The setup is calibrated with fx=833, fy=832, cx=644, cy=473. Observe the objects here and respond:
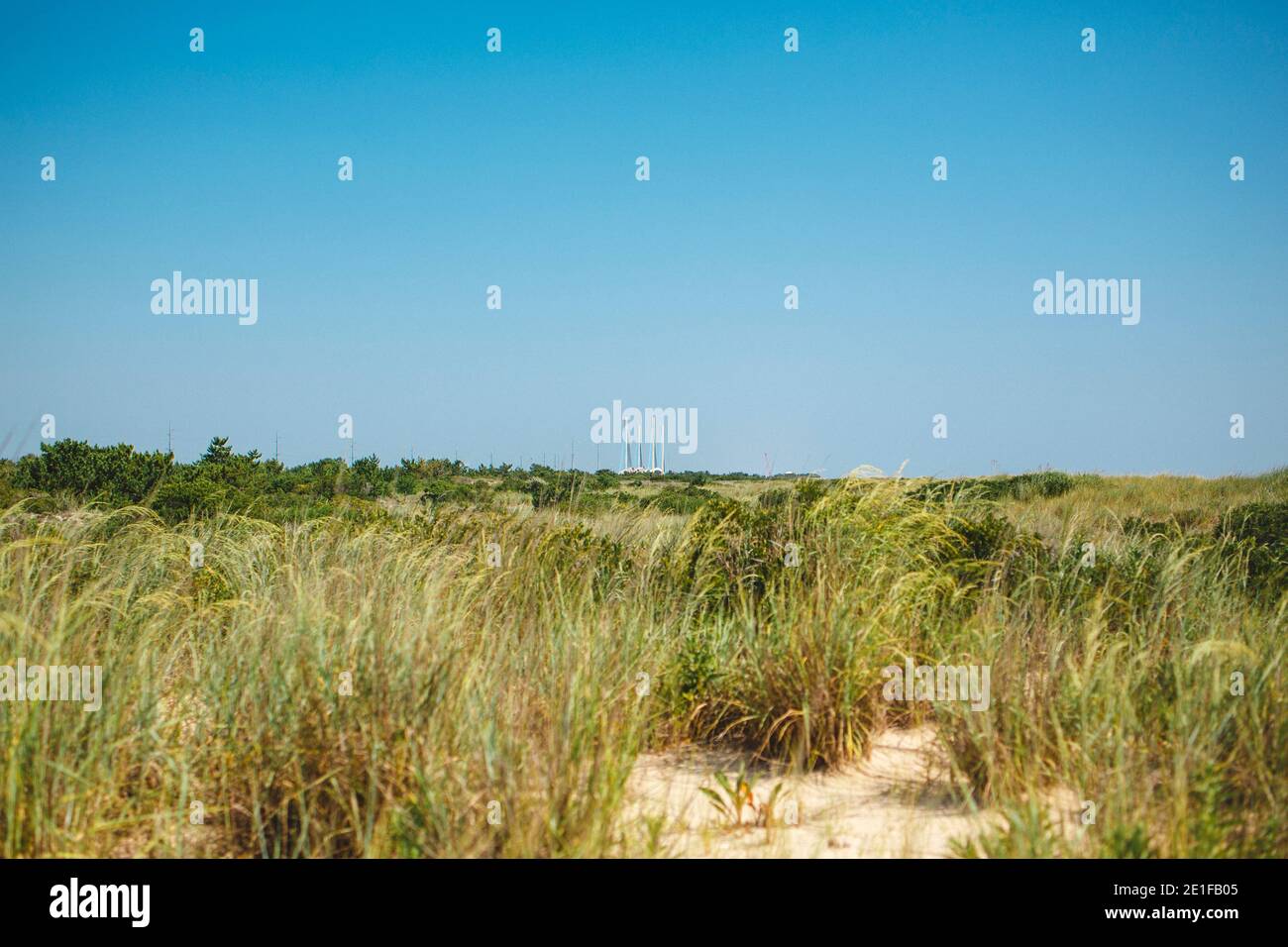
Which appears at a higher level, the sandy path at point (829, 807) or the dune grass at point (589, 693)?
the dune grass at point (589, 693)

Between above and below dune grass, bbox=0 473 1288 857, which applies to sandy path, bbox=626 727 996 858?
below

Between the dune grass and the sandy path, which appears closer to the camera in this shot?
the dune grass

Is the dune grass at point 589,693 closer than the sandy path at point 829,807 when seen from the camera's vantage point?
Yes

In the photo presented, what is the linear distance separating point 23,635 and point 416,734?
1924 millimetres

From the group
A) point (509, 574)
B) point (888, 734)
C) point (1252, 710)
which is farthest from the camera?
point (509, 574)

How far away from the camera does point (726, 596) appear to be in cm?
686

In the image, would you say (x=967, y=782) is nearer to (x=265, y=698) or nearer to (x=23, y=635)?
(x=265, y=698)

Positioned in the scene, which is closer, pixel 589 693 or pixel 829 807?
pixel 589 693

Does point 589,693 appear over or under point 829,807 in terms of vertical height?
over

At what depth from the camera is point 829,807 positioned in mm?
3979

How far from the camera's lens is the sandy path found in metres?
3.51

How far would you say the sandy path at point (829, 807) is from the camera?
3512 mm
